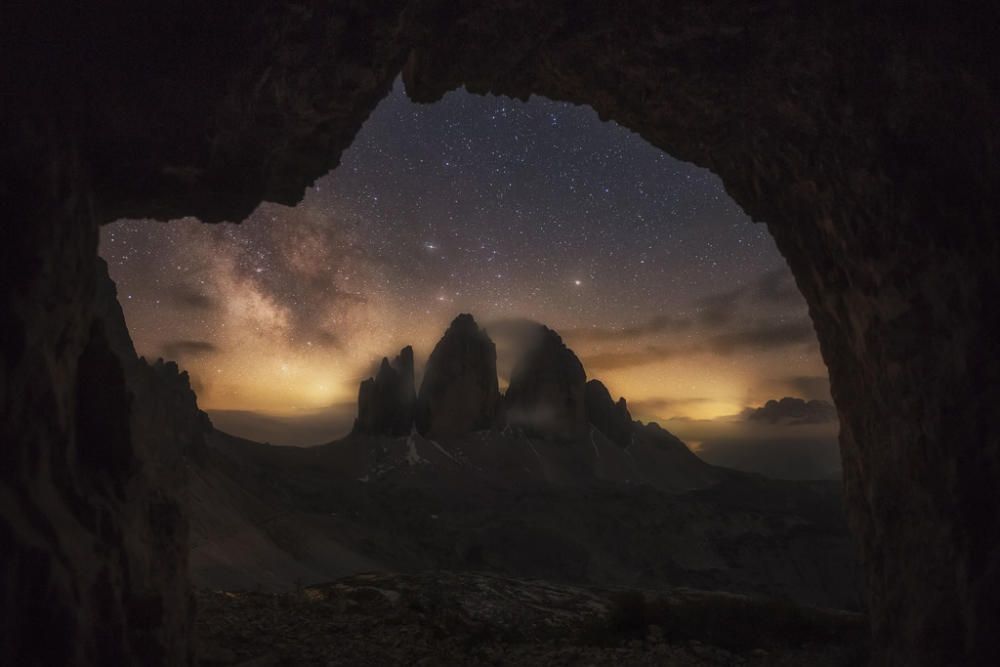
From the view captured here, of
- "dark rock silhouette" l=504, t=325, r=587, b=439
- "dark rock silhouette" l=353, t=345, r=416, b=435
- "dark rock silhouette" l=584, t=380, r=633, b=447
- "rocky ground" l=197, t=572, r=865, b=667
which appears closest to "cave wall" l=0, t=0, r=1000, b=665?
"rocky ground" l=197, t=572, r=865, b=667

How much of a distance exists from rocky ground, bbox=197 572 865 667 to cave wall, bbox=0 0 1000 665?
9.31ft

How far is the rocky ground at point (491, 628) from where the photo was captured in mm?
8109

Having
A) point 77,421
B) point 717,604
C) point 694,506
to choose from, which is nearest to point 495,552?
point 694,506

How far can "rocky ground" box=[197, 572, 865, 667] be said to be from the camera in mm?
8109

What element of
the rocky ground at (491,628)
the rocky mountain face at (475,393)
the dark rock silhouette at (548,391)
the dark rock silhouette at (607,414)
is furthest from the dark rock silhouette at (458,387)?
the rocky ground at (491,628)

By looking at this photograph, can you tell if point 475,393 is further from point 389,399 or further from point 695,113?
point 695,113

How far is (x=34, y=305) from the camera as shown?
4.19 meters

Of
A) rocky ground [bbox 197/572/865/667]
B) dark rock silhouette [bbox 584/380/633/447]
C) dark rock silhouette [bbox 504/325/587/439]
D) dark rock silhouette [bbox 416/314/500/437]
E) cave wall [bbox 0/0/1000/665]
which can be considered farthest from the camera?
dark rock silhouette [bbox 584/380/633/447]

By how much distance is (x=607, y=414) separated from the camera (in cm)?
11575

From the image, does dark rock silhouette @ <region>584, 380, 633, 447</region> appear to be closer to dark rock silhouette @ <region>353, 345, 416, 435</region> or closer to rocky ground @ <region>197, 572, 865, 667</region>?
dark rock silhouette @ <region>353, 345, 416, 435</region>

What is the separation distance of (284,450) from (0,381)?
9100 cm

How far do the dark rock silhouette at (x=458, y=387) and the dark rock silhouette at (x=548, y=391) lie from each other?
800cm

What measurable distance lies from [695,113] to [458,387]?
304ft

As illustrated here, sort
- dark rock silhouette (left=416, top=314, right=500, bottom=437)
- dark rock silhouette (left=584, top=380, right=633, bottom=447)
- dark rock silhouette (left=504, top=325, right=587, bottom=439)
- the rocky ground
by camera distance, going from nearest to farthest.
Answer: the rocky ground, dark rock silhouette (left=416, top=314, right=500, bottom=437), dark rock silhouette (left=504, top=325, right=587, bottom=439), dark rock silhouette (left=584, top=380, right=633, bottom=447)
